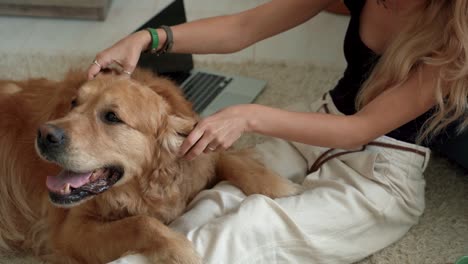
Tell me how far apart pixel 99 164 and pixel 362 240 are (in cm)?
74

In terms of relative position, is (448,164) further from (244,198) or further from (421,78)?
(244,198)

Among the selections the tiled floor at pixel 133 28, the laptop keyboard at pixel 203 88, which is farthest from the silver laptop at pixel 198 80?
the tiled floor at pixel 133 28

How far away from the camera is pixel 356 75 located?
155 centimetres

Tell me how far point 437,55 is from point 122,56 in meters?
0.79

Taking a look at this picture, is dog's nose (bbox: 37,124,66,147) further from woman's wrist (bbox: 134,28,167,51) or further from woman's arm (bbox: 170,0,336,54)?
woman's arm (bbox: 170,0,336,54)

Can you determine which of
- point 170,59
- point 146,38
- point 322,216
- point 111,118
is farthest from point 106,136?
point 170,59

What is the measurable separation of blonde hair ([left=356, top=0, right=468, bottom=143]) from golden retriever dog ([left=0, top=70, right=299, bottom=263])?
41 cm

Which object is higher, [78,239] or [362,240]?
[78,239]

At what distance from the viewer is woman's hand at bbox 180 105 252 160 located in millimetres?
1144

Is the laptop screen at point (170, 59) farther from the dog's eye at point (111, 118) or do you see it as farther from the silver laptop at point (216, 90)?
the dog's eye at point (111, 118)

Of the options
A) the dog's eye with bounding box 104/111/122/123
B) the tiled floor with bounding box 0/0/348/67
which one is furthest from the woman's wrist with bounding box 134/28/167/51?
the tiled floor with bounding box 0/0/348/67

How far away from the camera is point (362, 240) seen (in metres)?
→ 1.46

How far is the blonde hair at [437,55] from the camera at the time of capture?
1.24 meters

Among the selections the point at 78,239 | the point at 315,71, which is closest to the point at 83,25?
the point at 315,71
